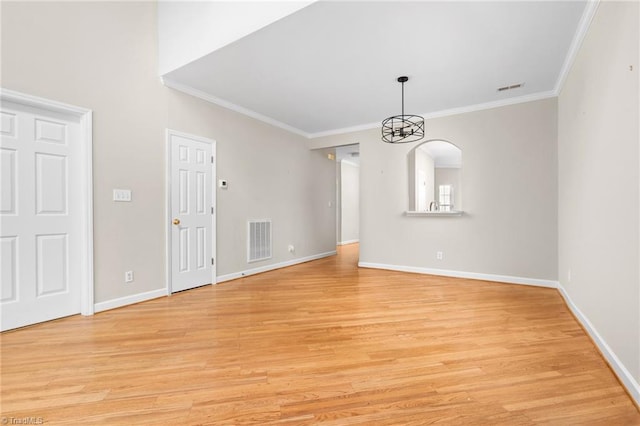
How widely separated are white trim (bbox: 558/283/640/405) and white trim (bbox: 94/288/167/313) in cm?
414

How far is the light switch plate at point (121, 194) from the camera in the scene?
3.10 metres

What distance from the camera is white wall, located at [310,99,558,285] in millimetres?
3990

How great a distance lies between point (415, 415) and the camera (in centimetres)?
146

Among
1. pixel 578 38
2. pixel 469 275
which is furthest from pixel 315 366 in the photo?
pixel 578 38

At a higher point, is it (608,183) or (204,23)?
(204,23)

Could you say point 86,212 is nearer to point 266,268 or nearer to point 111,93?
point 111,93

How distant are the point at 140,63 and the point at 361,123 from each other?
3466mm

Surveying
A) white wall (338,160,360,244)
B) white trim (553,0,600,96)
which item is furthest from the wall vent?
white trim (553,0,600,96)

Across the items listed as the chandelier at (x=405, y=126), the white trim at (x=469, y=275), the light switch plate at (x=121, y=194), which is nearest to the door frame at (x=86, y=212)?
the light switch plate at (x=121, y=194)

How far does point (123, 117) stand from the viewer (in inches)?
125

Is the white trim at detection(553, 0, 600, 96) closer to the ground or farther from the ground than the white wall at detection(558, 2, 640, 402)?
farther from the ground

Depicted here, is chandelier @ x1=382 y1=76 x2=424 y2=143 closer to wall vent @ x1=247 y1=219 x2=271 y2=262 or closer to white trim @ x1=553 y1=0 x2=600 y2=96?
white trim @ x1=553 y1=0 x2=600 y2=96

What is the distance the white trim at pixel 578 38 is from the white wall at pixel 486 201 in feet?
2.25

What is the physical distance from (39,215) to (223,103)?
2.58 m
